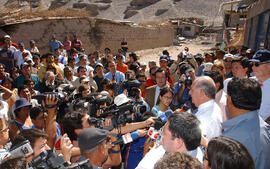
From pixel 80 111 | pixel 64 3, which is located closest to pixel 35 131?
pixel 80 111

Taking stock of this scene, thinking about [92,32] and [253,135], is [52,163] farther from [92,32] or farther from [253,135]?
[92,32]

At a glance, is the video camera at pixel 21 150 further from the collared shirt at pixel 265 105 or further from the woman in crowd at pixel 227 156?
the collared shirt at pixel 265 105

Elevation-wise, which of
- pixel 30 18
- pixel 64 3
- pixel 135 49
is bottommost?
pixel 135 49

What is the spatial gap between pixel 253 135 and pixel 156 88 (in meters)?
2.49

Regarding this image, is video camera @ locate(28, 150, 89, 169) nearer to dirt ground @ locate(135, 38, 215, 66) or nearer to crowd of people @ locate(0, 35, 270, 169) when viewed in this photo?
crowd of people @ locate(0, 35, 270, 169)

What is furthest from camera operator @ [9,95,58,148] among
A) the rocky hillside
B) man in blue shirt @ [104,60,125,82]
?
the rocky hillside

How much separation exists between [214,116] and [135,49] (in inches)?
612

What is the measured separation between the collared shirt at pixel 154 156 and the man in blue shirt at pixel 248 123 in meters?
0.42

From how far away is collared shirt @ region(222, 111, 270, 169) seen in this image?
7.21 feet

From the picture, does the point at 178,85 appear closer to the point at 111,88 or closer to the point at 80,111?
the point at 111,88

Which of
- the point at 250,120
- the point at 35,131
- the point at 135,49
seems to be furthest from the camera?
the point at 135,49

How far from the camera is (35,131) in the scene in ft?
8.22

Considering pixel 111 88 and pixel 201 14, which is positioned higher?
pixel 201 14

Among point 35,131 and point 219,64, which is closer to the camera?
point 35,131
